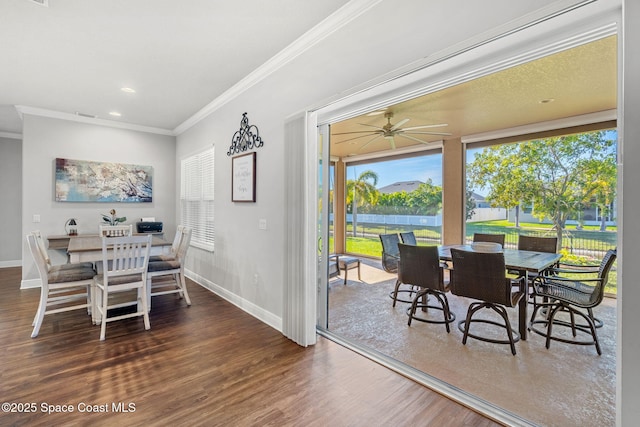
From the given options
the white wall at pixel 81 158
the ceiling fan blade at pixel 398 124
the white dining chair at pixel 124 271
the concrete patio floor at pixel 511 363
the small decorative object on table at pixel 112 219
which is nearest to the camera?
the concrete patio floor at pixel 511 363

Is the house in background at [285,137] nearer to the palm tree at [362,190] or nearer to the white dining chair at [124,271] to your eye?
the white dining chair at [124,271]

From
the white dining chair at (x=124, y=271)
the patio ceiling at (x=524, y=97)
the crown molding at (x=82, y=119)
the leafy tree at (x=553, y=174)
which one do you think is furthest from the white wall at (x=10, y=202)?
the leafy tree at (x=553, y=174)

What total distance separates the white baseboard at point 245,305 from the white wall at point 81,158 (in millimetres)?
1917

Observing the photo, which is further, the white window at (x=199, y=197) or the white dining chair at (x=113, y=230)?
the white window at (x=199, y=197)

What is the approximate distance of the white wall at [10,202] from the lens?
6.32 meters

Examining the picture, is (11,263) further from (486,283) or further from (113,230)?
(486,283)

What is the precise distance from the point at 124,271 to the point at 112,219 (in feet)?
8.93

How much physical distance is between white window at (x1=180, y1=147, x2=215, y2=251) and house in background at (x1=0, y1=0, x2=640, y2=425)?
Answer: 224 millimetres

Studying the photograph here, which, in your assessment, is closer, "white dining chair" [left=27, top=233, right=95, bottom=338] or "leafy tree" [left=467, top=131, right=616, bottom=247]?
"white dining chair" [left=27, top=233, right=95, bottom=338]

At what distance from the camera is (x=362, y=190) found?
313 inches

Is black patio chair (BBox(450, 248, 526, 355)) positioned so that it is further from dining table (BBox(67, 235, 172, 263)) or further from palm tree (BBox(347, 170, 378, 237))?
palm tree (BBox(347, 170, 378, 237))

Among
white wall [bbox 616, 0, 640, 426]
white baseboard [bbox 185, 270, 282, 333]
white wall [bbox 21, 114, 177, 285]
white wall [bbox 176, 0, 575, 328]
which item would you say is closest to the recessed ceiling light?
white wall [bbox 21, 114, 177, 285]

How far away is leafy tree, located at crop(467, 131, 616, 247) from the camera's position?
4.46m

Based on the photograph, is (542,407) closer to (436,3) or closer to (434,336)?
(434,336)
